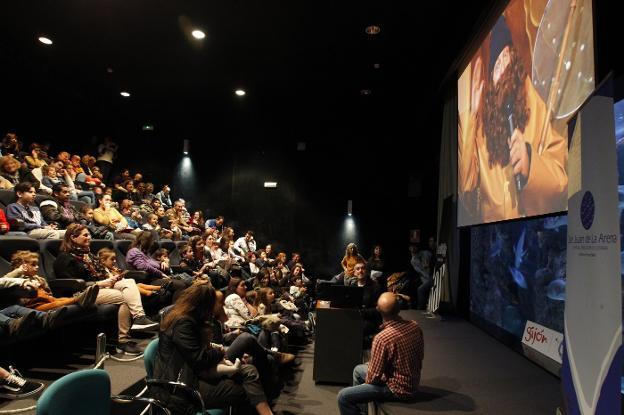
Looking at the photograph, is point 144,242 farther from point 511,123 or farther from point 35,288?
point 511,123

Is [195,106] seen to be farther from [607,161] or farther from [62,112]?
[607,161]

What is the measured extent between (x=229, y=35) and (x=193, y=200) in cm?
572

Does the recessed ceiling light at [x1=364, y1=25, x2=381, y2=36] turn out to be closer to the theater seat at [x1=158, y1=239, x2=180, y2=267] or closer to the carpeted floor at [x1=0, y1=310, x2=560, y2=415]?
the carpeted floor at [x1=0, y1=310, x2=560, y2=415]

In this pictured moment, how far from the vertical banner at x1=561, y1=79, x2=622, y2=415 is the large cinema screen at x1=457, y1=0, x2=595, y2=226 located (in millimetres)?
1303

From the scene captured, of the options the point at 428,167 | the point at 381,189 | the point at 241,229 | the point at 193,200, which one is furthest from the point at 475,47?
the point at 193,200

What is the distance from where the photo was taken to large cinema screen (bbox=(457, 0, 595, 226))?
286cm

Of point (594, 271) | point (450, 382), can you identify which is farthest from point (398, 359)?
point (594, 271)

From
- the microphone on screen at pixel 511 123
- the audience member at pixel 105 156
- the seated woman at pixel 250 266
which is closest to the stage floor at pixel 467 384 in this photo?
the microphone on screen at pixel 511 123

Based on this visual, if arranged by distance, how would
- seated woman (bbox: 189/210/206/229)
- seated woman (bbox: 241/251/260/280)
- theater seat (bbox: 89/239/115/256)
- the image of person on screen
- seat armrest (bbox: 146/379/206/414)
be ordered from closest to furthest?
seat armrest (bbox: 146/379/206/414) < the image of person on screen < theater seat (bbox: 89/239/115/256) < seated woman (bbox: 241/251/260/280) < seated woman (bbox: 189/210/206/229)

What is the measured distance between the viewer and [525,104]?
3.66m

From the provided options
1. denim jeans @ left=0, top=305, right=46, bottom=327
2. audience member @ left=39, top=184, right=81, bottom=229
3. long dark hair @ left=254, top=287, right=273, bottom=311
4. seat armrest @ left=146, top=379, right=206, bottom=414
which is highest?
audience member @ left=39, top=184, right=81, bottom=229

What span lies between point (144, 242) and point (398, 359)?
3.50 m

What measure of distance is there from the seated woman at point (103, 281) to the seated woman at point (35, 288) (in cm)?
38

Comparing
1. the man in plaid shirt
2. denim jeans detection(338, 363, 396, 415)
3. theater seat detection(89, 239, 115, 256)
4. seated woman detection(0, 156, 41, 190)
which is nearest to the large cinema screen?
the man in plaid shirt
